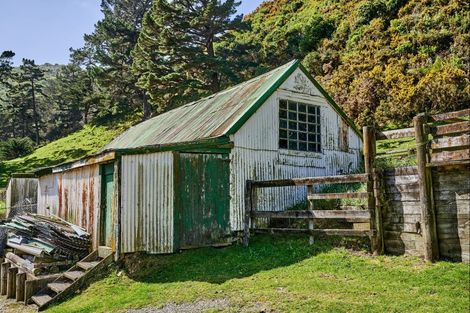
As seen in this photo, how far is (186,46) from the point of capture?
1309 inches

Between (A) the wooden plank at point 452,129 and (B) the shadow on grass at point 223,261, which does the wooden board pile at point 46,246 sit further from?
(A) the wooden plank at point 452,129

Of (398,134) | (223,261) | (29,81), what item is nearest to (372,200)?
(398,134)

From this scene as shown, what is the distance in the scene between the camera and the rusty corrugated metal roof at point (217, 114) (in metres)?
13.0

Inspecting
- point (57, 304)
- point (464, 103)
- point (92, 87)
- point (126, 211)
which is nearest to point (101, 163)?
point (126, 211)

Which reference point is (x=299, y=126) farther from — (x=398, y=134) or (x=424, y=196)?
(x=424, y=196)

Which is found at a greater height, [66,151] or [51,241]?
[66,151]

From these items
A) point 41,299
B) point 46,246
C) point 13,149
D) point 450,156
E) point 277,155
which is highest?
point 13,149

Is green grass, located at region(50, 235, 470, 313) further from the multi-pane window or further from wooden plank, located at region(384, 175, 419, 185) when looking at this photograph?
the multi-pane window

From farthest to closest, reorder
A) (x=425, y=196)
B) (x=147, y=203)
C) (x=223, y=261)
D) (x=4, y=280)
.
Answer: (x=4, y=280) < (x=147, y=203) < (x=223, y=261) < (x=425, y=196)

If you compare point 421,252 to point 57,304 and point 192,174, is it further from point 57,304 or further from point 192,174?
point 57,304

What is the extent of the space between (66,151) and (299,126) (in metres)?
34.3

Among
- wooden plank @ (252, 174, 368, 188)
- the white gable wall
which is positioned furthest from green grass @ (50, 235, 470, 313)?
the white gable wall

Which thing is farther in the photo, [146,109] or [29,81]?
[29,81]

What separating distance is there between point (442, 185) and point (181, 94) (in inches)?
1099
